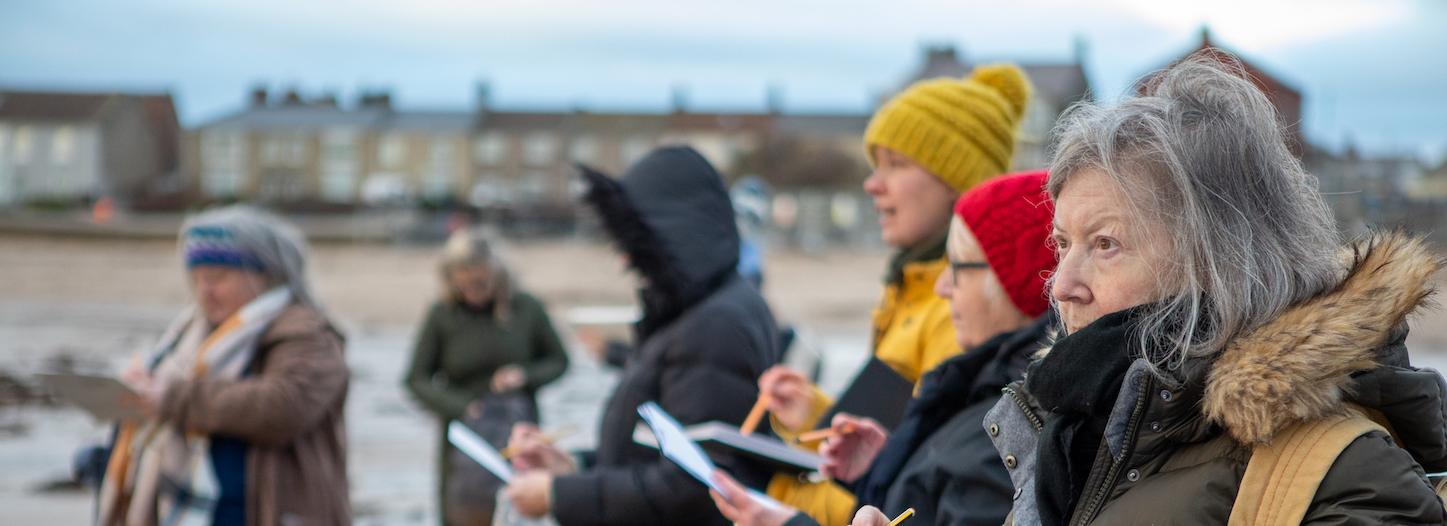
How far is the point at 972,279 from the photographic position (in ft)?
7.49

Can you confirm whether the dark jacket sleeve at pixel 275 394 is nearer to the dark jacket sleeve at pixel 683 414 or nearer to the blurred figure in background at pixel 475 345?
the dark jacket sleeve at pixel 683 414

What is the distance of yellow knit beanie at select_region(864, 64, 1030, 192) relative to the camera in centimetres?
294

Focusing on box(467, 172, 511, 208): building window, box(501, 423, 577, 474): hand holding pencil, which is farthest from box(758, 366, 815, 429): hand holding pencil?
box(467, 172, 511, 208): building window

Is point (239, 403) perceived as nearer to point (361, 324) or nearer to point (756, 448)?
point (756, 448)

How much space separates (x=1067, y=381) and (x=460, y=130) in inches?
3213

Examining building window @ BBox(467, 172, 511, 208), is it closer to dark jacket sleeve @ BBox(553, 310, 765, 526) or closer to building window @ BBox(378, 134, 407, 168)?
building window @ BBox(378, 134, 407, 168)

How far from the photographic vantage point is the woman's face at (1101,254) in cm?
150

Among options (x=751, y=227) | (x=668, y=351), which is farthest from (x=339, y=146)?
(x=668, y=351)

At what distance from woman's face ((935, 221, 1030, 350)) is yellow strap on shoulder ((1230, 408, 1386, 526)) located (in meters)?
0.89

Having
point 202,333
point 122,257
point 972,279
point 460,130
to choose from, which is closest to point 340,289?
point 122,257

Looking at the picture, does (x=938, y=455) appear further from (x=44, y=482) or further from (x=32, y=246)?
(x=32, y=246)

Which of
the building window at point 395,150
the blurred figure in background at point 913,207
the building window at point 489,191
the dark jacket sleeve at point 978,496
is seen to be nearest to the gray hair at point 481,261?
the blurred figure in background at point 913,207

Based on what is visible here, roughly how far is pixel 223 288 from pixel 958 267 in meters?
2.53

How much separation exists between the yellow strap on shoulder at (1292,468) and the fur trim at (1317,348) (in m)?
0.02
